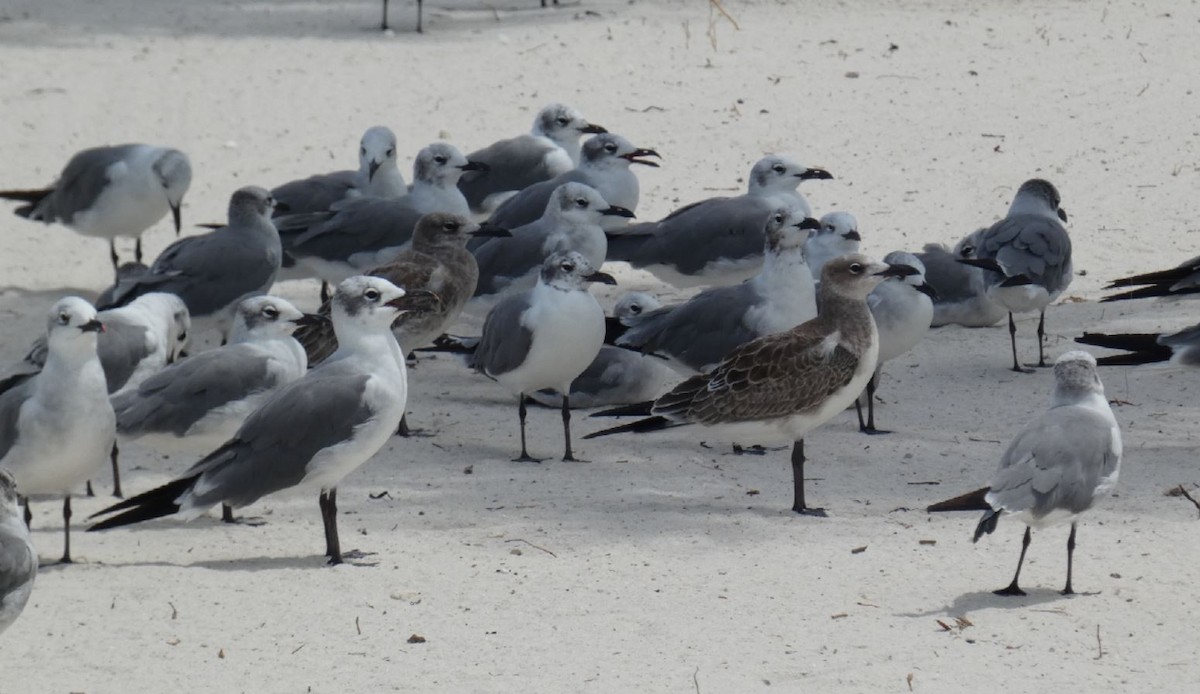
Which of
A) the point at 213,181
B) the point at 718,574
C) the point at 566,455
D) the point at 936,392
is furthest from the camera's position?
the point at 213,181

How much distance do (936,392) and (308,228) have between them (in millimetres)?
3794

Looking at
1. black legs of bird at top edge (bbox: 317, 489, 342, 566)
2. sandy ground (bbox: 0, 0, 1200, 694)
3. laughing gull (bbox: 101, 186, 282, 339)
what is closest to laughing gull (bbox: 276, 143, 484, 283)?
laughing gull (bbox: 101, 186, 282, 339)

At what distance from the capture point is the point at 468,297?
9.20 metres

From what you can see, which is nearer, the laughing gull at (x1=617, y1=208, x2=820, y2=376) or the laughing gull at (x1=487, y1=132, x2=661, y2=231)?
the laughing gull at (x1=617, y1=208, x2=820, y2=376)

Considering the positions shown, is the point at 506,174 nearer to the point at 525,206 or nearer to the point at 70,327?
the point at 525,206

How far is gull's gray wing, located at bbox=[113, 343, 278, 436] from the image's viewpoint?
720 centimetres

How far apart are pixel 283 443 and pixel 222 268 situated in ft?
10.5

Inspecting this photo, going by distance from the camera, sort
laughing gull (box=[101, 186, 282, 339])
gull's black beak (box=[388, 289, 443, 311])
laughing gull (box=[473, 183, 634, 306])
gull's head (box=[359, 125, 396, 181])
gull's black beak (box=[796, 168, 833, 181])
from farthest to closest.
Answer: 1. gull's head (box=[359, 125, 396, 181])
2. gull's black beak (box=[796, 168, 833, 181])
3. laughing gull (box=[473, 183, 634, 306])
4. laughing gull (box=[101, 186, 282, 339])
5. gull's black beak (box=[388, 289, 443, 311])

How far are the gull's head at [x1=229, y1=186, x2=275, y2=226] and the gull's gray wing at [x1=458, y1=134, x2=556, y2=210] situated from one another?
79.0 inches

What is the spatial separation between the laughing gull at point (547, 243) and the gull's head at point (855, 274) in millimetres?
2572

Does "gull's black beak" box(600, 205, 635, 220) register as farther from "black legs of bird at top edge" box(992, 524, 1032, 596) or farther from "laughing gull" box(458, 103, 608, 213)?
"black legs of bird at top edge" box(992, 524, 1032, 596)

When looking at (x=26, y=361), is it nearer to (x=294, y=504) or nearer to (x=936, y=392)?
(x=294, y=504)

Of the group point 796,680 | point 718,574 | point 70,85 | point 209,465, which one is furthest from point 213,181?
point 796,680

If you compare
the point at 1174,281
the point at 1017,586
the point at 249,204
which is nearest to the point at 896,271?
the point at 1017,586
